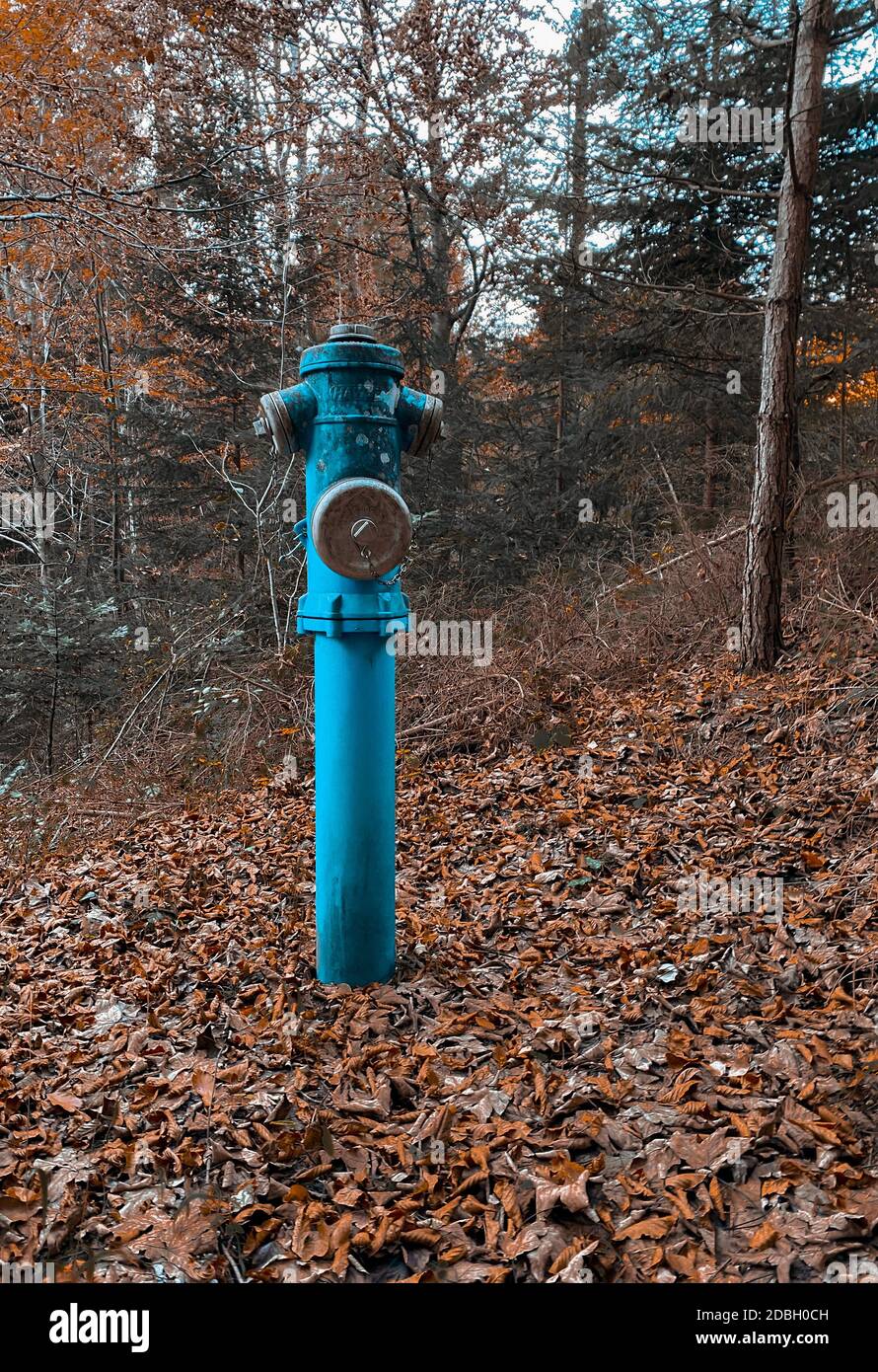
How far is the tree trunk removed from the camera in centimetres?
619

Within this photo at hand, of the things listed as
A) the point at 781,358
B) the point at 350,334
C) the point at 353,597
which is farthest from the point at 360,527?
the point at 781,358

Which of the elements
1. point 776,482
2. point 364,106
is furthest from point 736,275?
point 364,106

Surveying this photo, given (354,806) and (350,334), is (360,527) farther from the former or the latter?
(354,806)

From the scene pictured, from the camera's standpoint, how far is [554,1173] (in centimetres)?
243

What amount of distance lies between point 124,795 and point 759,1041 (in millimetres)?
4842

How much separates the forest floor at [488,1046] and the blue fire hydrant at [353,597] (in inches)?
14.7

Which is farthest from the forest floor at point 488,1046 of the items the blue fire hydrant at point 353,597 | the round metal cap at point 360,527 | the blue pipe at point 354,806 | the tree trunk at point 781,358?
the round metal cap at point 360,527

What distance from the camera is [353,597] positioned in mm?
3211

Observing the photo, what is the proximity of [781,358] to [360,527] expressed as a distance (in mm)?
4504

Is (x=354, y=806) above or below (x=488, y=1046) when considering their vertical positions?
above

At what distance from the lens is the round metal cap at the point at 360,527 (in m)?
3.09

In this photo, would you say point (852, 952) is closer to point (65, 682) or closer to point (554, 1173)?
point (554, 1173)

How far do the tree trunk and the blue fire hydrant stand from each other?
3746mm

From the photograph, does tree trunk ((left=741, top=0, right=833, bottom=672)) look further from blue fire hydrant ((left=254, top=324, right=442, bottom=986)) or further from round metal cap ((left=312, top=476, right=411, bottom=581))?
round metal cap ((left=312, top=476, right=411, bottom=581))
